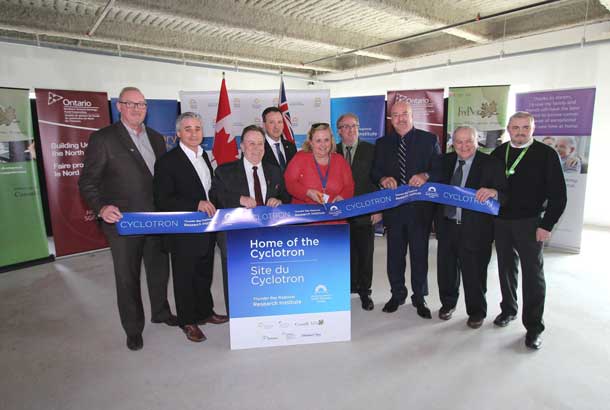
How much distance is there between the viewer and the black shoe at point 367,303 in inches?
133

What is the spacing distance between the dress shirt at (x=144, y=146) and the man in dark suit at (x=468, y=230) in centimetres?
223

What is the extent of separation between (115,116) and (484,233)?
17.0ft

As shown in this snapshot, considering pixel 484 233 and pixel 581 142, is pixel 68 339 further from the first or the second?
pixel 581 142

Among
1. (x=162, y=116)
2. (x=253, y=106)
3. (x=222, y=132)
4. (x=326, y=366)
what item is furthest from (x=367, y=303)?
(x=162, y=116)

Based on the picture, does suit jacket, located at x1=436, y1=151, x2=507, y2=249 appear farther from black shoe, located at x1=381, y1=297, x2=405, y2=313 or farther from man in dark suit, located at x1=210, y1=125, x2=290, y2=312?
man in dark suit, located at x1=210, y1=125, x2=290, y2=312

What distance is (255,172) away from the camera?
9.14 ft

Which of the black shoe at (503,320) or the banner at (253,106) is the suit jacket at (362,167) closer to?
the black shoe at (503,320)

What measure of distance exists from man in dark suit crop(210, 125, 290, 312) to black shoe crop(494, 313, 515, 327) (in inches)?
78.3

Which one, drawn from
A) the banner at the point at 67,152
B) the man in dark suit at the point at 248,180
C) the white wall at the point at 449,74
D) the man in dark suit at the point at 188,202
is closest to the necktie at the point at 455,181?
the man in dark suit at the point at 248,180

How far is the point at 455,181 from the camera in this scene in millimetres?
2975

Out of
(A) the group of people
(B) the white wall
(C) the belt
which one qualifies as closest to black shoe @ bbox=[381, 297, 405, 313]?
(A) the group of people

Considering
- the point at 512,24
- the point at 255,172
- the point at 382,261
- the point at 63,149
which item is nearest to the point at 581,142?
the point at 512,24

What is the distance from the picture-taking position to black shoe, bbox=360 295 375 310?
11.1ft

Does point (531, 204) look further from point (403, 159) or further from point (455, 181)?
point (403, 159)
